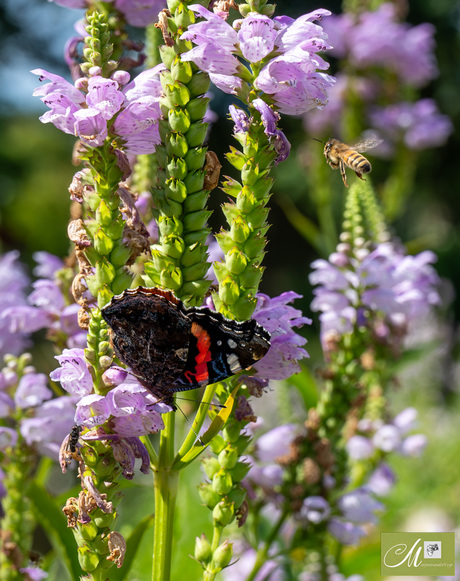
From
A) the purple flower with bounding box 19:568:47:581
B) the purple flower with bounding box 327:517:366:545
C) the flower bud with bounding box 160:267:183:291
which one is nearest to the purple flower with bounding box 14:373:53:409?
the purple flower with bounding box 19:568:47:581

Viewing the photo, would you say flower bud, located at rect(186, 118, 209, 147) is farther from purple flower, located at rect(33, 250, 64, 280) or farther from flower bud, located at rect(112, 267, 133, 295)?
purple flower, located at rect(33, 250, 64, 280)

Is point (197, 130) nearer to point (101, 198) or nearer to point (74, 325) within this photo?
point (101, 198)

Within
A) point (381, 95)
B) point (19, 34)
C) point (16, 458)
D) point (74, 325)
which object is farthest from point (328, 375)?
point (19, 34)

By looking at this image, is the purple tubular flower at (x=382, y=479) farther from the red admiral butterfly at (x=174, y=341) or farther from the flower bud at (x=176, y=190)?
the flower bud at (x=176, y=190)

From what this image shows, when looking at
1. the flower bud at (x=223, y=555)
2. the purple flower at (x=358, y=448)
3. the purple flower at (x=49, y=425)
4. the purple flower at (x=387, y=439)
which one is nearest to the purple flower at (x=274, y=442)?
the purple flower at (x=358, y=448)

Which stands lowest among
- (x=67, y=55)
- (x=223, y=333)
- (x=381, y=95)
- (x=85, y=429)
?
(x=85, y=429)

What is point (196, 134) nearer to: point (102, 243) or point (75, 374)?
point (102, 243)
